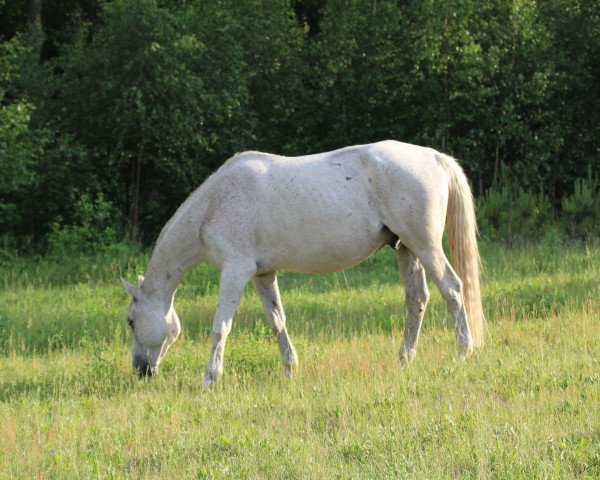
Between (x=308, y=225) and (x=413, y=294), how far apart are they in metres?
1.17

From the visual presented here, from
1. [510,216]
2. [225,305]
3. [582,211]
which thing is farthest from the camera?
[582,211]

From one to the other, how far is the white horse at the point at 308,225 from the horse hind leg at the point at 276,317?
Result: 0.04 feet

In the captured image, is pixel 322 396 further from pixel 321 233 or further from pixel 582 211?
pixel 582 211

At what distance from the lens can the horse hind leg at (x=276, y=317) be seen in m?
7.75

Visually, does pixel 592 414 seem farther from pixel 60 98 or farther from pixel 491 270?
pixel 60 98

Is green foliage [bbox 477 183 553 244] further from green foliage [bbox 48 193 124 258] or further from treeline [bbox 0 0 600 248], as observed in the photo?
green foliage [bbox 48 193 124 258]

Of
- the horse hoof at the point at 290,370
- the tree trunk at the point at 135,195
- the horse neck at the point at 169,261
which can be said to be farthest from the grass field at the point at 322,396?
the tree trunk at the point at 135,195

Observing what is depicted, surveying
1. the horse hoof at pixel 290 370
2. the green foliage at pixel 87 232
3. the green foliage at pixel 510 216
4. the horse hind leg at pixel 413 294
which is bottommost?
the green foliage at pixel 87 232

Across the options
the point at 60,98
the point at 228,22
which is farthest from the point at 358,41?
the point at 60,98

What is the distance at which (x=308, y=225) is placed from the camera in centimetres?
740

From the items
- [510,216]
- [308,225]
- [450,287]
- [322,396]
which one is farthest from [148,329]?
[510,216]

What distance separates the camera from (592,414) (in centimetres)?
550

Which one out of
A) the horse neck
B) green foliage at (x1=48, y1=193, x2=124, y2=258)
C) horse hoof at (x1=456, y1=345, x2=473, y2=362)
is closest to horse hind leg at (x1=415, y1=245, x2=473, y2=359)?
horse hoof at (x1=456, y1=345, x2=473, y2=362)

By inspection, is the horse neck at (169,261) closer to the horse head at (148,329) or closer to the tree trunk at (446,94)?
the horse head at (148,329)
